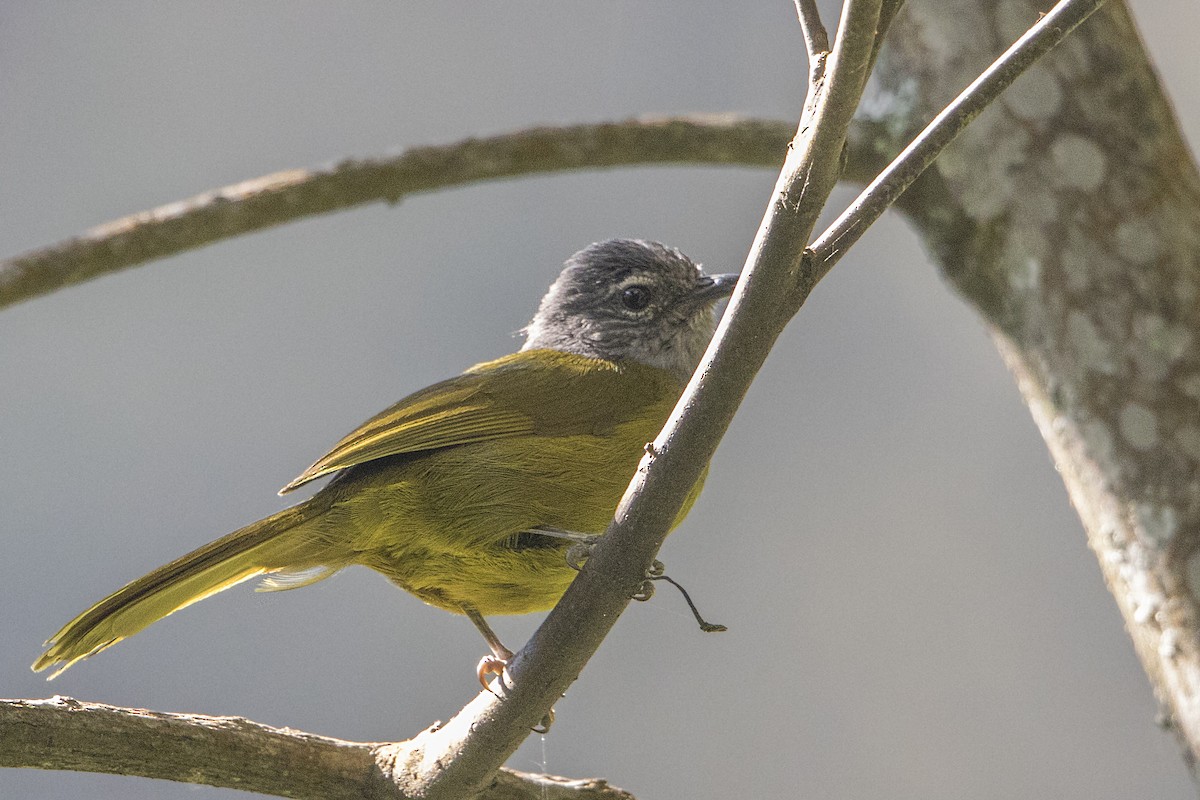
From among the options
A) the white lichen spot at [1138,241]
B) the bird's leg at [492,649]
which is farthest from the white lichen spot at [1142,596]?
the bird's leg at [492,649]

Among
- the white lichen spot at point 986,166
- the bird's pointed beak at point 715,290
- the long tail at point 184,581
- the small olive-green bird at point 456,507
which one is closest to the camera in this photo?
the long tail at point 184,581

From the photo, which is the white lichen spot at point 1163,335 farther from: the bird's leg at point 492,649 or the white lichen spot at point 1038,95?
the bird's leg at point 492,649

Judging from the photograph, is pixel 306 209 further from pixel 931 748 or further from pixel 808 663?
pixel 931 748

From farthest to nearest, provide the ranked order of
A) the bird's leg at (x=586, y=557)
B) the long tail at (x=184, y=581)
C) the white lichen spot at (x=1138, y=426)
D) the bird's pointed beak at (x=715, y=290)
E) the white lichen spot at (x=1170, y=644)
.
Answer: the bird's pointed beak at (x=715, y=290) < the white lichen spot at (x=1138, y=426) < the white lichen spot at (x=1170, y=644) < the long tail at (x=184, y=581) < the bird's leg at (x=586, y=557)

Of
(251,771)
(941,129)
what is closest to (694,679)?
(251,771)

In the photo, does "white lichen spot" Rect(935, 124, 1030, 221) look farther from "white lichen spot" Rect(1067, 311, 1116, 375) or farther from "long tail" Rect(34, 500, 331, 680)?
"long tail" Rect(34, 500, 331, 680)

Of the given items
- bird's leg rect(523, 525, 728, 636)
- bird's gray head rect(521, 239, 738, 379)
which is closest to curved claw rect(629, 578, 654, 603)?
bird's leg rect(523, 525, 728, 636)

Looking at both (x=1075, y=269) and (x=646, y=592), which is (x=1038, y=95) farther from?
(x=646, y=592)
